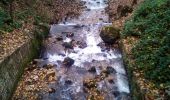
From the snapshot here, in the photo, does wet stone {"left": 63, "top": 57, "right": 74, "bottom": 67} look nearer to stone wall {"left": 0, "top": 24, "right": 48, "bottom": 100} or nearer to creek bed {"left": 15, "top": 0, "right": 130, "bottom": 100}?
creek bed {"left": 15, "top": 0, "right": 130, "bottom": 100}

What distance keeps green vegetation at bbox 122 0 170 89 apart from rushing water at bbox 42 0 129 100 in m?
1.59

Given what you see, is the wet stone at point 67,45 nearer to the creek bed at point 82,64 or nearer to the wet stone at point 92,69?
the creek bed at point 82,64

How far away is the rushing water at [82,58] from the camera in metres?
Answer: 14.2

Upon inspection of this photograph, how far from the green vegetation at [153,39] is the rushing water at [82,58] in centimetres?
159

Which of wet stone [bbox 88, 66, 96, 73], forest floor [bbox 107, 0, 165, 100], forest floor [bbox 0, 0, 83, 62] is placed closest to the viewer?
forest floor [bbox 107, 0, 165, 100]

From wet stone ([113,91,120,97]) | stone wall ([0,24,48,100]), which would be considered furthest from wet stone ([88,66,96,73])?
stone wall ([0,24,48,100])

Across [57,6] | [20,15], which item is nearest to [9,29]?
[20,15]

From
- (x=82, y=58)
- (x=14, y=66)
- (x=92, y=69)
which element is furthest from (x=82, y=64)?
(x=14, y=66)

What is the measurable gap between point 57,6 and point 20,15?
7.36m

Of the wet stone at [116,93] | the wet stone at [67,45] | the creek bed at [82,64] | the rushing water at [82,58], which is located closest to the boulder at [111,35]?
the creek bed at [82,64]

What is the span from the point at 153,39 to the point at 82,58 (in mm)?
4703

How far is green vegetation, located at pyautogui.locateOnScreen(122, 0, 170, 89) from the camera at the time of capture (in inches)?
467

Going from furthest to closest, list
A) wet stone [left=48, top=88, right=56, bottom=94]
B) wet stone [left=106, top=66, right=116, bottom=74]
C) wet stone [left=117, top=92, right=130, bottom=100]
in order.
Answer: wet stone [left=106, top=66, right=116, bottom=74] < wet stone [left=48, top=88, right=56, bottom=94] < wet stone [left=117, top=92, right=130, bottom=100]

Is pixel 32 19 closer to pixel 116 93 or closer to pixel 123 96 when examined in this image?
pixel 116 93
